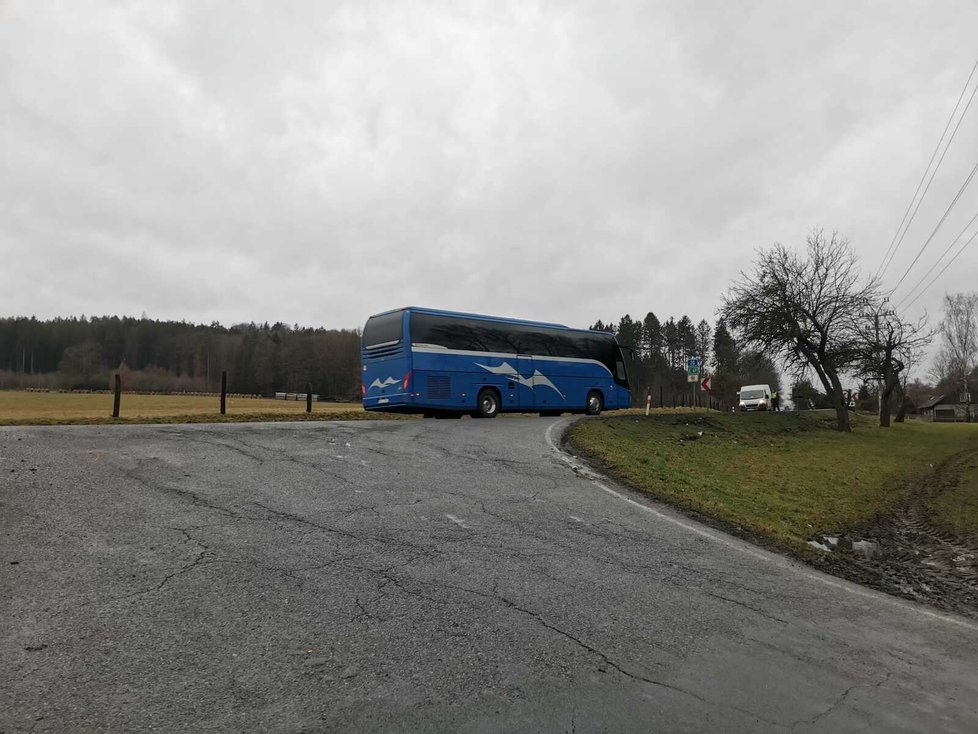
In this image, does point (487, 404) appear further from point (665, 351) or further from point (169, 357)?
point (169, 357)

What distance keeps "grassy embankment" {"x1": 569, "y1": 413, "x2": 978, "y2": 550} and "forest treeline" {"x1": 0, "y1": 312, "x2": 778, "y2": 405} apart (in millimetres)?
55187

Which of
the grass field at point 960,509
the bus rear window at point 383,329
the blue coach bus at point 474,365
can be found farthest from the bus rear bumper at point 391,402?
the grass field at point 960,509

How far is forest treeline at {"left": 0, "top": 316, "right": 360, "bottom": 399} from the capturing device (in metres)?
94.8

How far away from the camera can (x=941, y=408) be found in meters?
104

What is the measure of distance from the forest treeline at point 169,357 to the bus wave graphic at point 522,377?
69831 millimetres

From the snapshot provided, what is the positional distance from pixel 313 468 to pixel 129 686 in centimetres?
604

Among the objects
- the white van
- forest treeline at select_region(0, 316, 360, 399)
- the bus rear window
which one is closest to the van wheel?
the bus rear window

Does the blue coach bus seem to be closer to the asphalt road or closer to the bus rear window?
the bus rear window

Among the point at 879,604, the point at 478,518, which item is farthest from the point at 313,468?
the point at 879,604

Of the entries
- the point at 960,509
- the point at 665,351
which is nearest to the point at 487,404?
the point at 960,509

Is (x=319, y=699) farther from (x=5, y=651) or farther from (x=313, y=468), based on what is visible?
(x=313, y=468)

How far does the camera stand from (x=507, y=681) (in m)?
3.70

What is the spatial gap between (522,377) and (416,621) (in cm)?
1787

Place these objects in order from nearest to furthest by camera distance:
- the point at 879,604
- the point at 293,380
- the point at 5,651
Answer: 1. the point at 5,651
2. the point at 879,604
3. the point at 293,380
